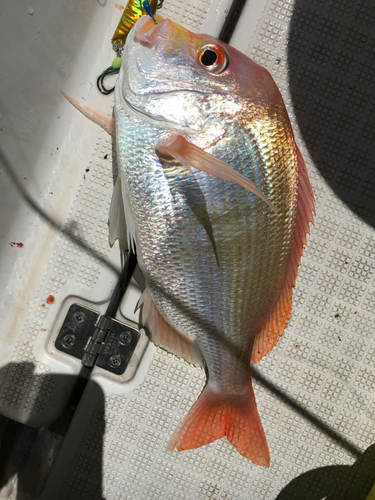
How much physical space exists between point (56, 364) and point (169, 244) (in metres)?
0.67

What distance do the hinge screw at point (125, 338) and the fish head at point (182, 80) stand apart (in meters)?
0.77

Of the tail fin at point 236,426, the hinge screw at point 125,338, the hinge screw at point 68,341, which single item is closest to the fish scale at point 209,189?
the tail fin at point 236,426

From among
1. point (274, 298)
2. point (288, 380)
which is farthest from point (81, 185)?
point (288, 380)

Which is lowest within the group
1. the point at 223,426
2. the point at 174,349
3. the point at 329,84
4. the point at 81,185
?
the point at 223,426

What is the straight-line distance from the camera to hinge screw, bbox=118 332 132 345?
1334mm

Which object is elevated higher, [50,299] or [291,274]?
[291,274]

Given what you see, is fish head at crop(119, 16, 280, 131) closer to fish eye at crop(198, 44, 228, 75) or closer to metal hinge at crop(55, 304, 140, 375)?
fish eye at crop(198, 44, 228, 75)

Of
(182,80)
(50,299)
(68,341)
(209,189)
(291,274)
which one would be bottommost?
(68,341)

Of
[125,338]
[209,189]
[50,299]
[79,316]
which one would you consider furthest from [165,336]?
[209,189]

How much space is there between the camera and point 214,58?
99cm

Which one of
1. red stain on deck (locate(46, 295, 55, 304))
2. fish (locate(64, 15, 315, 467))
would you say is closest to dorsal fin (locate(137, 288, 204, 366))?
fish (locate(64, 15, 315, 467))

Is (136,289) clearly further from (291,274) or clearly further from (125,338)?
(291,274)

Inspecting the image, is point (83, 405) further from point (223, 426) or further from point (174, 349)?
point (223, 426)

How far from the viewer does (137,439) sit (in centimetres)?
136
